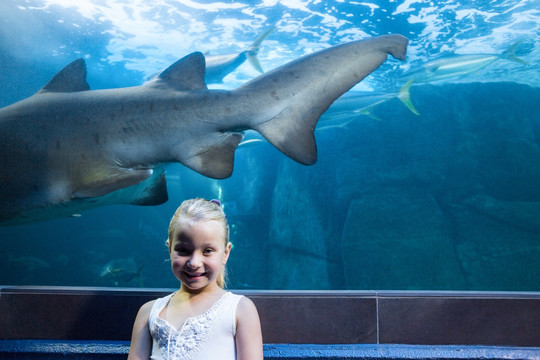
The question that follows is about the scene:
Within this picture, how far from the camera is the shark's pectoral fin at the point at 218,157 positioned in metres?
2.00

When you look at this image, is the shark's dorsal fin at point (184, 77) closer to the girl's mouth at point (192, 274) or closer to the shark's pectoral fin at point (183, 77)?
the shark's pectoral fin at point (183, 77)

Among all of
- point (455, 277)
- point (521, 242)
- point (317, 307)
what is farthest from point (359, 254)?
point (317, 307)

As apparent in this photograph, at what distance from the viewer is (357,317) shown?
2.61m

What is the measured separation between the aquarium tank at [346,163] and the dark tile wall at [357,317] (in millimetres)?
5918

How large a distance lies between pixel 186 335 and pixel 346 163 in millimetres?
9640

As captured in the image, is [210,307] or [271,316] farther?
[271,316]

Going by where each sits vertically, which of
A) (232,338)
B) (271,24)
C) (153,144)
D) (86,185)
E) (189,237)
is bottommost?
(232,338)

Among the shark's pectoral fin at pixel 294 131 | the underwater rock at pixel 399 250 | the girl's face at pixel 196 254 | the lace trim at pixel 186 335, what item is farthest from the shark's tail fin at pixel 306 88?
the underwater rock at pixel 399 250

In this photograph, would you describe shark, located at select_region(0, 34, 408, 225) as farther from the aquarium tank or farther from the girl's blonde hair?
the aquarium tank

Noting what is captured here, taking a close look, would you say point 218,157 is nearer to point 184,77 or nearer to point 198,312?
point 184,77

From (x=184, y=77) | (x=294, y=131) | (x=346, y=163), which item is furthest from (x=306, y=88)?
(x=346, y=163)

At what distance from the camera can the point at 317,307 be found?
8.54 feet

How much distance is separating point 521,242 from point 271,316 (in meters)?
8.65

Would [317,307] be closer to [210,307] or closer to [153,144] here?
[210,307]
